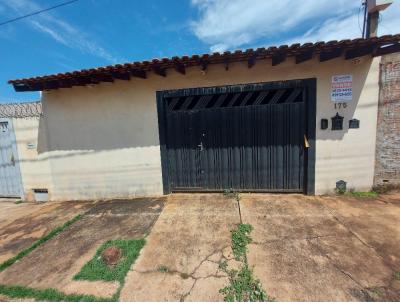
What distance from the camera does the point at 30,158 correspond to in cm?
577

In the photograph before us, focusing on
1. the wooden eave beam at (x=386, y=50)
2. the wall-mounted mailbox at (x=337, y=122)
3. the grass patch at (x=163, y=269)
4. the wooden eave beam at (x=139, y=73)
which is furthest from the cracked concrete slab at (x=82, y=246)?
the wooden eave beam at (x=386, y=50)

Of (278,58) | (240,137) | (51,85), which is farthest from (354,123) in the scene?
(51,85)

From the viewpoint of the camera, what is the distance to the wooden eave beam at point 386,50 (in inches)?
150

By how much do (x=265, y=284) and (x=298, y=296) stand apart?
0.35m

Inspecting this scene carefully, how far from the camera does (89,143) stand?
5.55 m

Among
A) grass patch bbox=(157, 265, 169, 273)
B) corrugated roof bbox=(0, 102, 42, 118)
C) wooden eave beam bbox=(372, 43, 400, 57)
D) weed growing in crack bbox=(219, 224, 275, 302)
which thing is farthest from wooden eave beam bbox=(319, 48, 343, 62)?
corrugated roof bbox=(0, 102, 42, 118)

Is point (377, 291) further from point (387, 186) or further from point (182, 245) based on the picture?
point (387, 186)

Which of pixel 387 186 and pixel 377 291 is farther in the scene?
pixel 387 186

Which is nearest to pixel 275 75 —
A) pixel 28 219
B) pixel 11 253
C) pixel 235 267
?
pixel 235 267

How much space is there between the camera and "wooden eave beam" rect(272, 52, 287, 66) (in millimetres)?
3998

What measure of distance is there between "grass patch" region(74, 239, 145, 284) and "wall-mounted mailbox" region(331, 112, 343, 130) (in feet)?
15.1

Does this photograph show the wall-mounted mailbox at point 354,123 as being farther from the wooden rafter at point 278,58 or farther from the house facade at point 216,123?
the wooden rafter at point 278,58

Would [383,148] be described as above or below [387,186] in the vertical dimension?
above

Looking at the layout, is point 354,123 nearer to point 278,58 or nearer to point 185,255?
point 278,58
